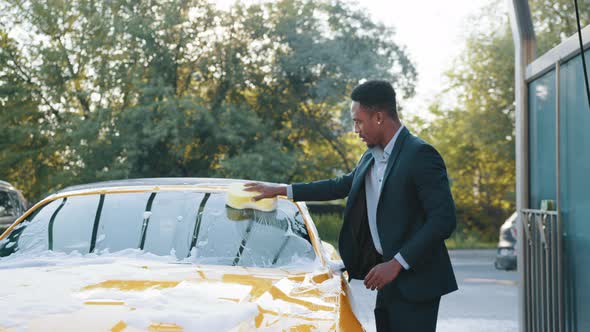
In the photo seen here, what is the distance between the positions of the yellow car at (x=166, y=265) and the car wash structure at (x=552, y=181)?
1320mm

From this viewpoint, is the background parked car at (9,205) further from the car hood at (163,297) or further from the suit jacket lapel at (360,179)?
the suit jacket lapel at (360,179)

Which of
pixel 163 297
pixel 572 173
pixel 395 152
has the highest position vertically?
pixel 395 152

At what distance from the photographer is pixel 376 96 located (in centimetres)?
382

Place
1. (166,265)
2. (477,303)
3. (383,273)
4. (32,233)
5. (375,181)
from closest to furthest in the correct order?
(383,273)
(375,181)
(166,265)
(32,233)
(477,303)

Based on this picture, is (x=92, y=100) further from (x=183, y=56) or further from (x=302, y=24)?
(x=302, y=24)

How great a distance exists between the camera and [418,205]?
3773 mm

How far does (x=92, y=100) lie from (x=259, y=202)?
23.8 m

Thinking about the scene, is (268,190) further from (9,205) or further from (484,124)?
(484,124)

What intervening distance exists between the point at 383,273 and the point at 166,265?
3.77ft

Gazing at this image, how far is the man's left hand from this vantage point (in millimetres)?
3623

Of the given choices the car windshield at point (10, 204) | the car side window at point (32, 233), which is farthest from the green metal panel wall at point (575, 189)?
the car windshield at point (10, 204)

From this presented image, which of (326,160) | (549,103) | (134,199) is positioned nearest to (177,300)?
(134,199)

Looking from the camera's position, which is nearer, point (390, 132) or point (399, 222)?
point (399, 222)

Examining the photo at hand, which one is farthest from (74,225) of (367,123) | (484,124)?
(484,124)
